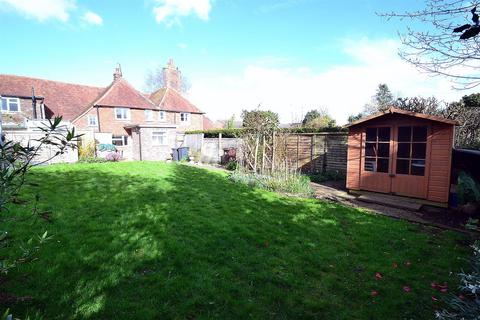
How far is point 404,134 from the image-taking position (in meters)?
8.82

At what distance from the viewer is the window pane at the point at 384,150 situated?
920 centimetres

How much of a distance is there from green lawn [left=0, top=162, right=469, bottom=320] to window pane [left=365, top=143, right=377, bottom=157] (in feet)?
10.4

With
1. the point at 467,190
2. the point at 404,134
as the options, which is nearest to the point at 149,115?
the point at 404,134

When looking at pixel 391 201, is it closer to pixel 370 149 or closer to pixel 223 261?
pixel 370 149

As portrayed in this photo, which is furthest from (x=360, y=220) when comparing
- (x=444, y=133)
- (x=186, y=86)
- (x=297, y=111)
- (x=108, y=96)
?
(x=186, y=86)

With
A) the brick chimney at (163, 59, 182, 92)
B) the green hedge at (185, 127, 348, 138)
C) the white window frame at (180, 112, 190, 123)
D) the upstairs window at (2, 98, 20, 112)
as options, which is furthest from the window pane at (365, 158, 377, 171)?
the brick chimney at (163, 59, 182, 92)

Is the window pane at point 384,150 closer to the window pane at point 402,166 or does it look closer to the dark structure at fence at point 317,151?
the window pane at point 402,166

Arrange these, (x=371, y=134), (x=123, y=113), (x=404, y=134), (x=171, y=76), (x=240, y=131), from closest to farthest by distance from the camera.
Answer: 1. (x=404, y=134)
2. (x=371, y=134)
3. (x=240, y=131)
4. (x=123, y=113)
5. (x=171, y=76)

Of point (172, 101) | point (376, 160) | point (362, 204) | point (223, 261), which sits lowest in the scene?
point (362, 204)

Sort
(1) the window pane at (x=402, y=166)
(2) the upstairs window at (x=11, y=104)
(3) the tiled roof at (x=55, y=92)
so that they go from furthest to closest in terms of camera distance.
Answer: (3) the tiled roof at (x=55, y=92), (2) the upstairs window at (x=11, y=104), (1) the window pane at (x=402, y=166)

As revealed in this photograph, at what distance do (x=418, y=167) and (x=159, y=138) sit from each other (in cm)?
1894

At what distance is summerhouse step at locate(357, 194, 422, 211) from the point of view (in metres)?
8.14

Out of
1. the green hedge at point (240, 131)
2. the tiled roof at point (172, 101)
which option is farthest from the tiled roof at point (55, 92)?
the green hedge at point (240, 131)

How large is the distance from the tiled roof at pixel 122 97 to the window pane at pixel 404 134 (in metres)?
25.8
